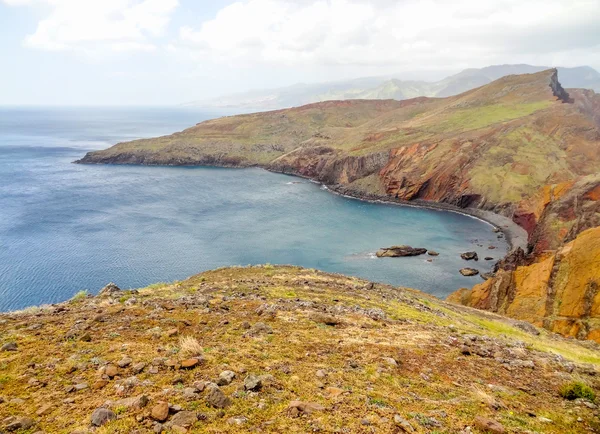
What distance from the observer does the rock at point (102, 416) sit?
353 inches

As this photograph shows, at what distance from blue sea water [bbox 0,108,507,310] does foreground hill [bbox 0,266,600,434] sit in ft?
151

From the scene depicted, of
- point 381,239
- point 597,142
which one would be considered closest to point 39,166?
point 381,239

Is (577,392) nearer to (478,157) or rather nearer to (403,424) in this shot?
(403,424)

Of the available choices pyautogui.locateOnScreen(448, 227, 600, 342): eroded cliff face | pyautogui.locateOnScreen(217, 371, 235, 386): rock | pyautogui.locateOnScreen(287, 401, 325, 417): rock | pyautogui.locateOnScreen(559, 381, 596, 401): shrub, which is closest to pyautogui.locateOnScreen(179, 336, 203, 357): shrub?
pyautogui.locateOnScreen(217, 371, 235, 386): rock

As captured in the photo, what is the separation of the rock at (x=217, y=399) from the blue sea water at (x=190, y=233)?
179ft

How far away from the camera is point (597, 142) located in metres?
120

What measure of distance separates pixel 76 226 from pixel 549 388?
317 feet

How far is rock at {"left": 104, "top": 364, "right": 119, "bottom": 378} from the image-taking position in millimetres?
11406

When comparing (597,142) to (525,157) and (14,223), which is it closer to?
(525,157)

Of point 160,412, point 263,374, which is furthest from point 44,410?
point 263,374

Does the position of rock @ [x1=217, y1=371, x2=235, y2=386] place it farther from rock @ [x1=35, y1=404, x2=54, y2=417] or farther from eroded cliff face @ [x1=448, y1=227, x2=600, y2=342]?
eroded cliff face @ [x1=448, y1=227, x2=600, y2=342]

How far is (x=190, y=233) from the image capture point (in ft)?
286

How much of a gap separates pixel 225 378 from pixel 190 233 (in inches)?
3123

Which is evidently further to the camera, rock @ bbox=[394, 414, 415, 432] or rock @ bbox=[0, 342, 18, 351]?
rock @ bbox=[0, 342, 18, 351]
